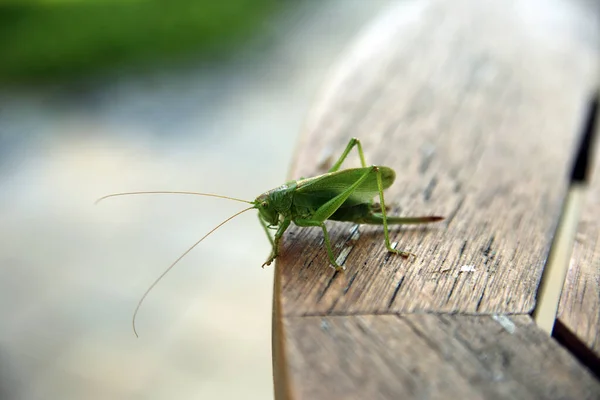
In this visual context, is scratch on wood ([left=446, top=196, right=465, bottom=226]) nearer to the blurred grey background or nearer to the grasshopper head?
the grasshopper head

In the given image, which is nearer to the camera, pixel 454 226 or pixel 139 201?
pixel 454 226

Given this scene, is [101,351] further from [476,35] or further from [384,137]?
[476,35]

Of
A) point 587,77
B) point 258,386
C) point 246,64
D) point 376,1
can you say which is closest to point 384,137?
point 587,77

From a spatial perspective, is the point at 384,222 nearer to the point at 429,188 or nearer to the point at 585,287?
the point at 429,188

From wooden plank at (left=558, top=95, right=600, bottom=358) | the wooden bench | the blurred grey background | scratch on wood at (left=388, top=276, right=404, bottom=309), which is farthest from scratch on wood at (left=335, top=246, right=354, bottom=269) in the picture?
the blurred grey background

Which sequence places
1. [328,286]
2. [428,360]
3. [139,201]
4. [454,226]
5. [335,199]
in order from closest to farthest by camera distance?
[428,360] → [328,286] → [454,226] → [335,199] → [139,201]

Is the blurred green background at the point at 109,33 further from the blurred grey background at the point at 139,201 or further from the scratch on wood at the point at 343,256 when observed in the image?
the scratch on wood at the point at 343,256

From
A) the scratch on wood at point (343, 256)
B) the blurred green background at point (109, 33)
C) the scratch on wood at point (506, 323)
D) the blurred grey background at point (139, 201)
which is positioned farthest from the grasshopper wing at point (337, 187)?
the blurred green background at point (109, 33)

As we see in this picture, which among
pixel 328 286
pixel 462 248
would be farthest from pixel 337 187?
pixel 328 286
